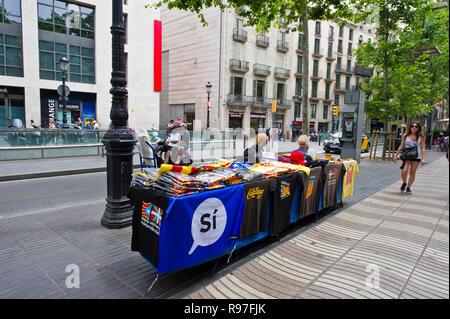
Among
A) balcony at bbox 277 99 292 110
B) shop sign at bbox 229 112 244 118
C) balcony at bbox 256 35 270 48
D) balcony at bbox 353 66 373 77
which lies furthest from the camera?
balcony at bbox 353 66 373 77

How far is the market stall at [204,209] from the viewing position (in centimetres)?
286

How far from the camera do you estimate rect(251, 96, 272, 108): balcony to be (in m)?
39.9

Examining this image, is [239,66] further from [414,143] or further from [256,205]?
[256,205]

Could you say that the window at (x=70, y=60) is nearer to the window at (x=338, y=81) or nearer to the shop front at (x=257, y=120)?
the shop front at (x=257, y=120)

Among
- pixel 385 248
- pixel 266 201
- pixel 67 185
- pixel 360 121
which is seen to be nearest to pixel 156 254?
pixel 266 201

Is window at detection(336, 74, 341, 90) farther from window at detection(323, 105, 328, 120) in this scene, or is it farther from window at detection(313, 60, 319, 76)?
window at detection(313, 60, 319, 76)

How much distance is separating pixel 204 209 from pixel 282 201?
1550mm

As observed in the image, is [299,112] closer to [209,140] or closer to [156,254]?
[209,140]

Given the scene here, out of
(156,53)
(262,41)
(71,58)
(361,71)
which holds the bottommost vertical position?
(71,58)

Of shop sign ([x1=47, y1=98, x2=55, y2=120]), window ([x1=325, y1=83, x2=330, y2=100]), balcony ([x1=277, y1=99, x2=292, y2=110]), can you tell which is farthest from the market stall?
window ([x1=325, y1=83, x2=330, y2=100])

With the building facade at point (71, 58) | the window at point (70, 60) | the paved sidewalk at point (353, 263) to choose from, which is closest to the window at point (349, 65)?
the building facade at point (71, 58)

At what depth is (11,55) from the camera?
23031 millimetres

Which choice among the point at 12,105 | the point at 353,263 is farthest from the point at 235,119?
the point at 353,263

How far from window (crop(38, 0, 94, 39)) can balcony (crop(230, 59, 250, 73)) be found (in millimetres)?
16962
